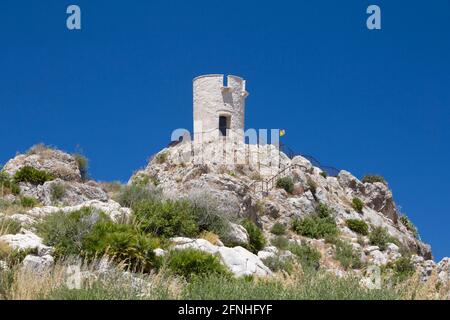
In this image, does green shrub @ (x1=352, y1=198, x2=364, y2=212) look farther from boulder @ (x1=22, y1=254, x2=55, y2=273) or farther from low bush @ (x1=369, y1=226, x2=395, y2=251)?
boulder @ (x1=22, y1=254, x2=55, y2=273)

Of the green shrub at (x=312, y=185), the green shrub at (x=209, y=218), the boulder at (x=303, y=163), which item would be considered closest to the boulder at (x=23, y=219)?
the green shrub at (x=209, y=218)

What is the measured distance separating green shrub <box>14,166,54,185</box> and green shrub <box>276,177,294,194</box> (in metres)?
12.5

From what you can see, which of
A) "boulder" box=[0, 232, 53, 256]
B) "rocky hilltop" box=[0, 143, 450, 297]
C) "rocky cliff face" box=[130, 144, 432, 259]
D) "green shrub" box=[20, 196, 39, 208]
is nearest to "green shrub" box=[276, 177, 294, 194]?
"rocky hilltop" box=[0, 143, 450, 297]

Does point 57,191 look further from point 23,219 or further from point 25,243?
point 25,243

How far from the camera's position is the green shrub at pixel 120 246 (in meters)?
14.3

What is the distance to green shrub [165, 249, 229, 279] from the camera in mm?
14133

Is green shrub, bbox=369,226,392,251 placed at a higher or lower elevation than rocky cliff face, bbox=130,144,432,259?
lower

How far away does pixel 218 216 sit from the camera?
1972 centimetres

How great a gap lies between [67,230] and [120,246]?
5.10ft

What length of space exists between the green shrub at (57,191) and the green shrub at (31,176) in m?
1.86

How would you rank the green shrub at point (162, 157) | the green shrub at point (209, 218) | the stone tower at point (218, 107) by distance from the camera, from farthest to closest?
1. the stone tower at point (218, 107)
2. the green shrub at point (162, 157)
3. the green shrub at point (209, 218)

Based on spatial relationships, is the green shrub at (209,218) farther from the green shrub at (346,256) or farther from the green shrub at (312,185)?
the green shrub at (312,185)

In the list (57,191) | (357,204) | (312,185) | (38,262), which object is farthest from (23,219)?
(357,204)
